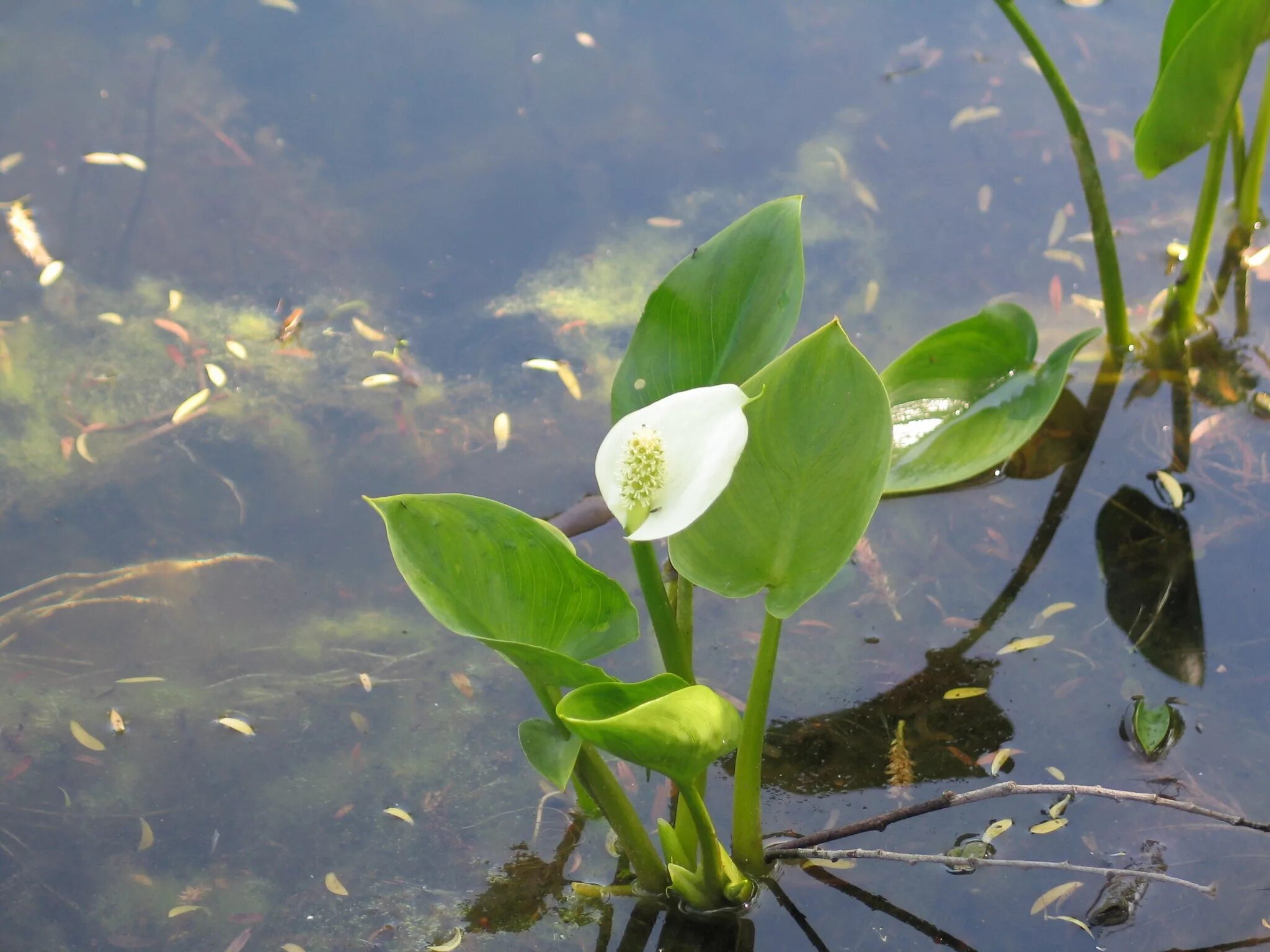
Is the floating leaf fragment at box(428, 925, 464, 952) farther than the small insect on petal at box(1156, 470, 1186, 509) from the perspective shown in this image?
No

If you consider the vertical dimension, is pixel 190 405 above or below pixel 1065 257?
below

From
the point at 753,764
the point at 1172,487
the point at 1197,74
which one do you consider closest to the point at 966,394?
the point at 1172,487

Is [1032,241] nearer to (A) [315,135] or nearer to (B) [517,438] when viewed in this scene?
(B) [517,438]

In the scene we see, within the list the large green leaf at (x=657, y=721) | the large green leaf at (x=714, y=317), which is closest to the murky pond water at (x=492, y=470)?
the large green leaf at (x=657, y=721)

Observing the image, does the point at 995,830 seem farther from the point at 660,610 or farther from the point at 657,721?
the point at 657,721

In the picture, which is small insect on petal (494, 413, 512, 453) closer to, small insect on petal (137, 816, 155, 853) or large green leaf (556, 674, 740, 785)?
small insect on petal (137, 816, 155, 853)

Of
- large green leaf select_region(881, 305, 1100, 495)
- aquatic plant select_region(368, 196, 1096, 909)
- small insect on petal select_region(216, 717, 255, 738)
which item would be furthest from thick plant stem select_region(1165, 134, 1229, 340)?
small insect on petal select_region(216, 717, 255, 738)

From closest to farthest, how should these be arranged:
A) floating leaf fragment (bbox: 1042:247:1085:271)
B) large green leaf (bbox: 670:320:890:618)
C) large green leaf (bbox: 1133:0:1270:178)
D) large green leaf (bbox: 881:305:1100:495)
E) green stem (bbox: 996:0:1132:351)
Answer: large green leaf (bbox: 670:320:890:618) → large green leaf (bbox: 1133:0:1270:178) → large green leaf (bbox: 881:305:1100:495) → green stem (bbox: 996:0:1132:351) → floating leaf fragment (bbox: 1042:247:1085:271)
